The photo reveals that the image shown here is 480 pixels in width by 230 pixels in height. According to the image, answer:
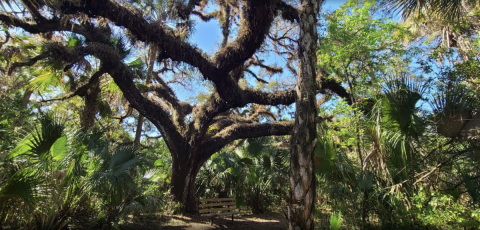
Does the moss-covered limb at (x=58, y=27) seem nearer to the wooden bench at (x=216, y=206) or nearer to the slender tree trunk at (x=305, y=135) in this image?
the slender tree trunk at (x=305, y=135)

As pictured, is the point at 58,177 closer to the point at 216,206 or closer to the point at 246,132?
the point at 216,206

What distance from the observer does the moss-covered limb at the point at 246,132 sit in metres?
9.44

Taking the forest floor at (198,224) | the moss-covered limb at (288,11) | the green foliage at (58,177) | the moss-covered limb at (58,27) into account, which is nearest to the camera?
the green foliage at (58,177)

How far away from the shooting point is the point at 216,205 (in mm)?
9266

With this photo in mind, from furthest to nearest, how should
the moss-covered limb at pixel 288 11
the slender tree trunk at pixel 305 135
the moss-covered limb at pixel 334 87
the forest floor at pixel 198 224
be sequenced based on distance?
1. the moss-covered limb at pixel 334 87
2. the moss-covered limb at pixel 288 11
3. the forest floor at pixel 198 224
4. the slender tree trunk at pixel 305 135

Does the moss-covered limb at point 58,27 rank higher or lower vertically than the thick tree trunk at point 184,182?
higher

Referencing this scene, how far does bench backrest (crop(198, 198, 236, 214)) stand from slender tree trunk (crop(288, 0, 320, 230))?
17.6 ft

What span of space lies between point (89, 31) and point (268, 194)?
9221mm

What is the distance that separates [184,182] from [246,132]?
106 inches

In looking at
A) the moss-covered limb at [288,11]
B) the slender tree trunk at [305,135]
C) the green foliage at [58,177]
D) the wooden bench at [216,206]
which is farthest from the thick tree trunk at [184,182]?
the slender tree trunk at [305,135]

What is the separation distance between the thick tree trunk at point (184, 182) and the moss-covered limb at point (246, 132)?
67 centimetres

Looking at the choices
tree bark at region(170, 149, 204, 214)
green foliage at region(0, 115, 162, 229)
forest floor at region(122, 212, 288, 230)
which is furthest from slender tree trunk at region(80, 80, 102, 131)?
forest floor at region(122, 212, 288, 230)

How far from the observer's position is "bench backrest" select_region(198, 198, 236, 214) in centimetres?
900

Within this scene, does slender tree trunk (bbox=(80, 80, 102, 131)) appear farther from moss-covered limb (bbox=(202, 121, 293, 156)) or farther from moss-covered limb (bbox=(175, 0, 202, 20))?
moss-covered limb (bbox=(202, 121, 293, 156))
